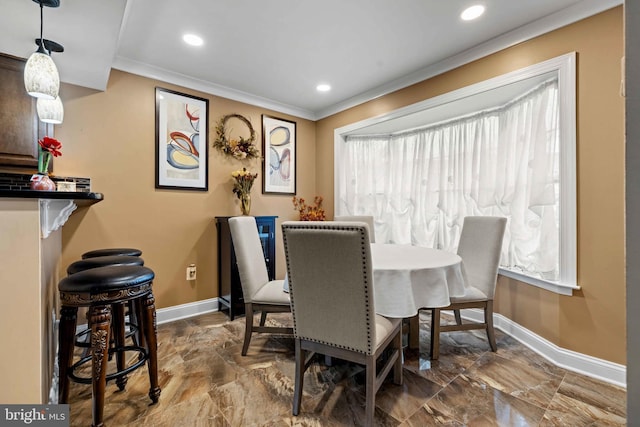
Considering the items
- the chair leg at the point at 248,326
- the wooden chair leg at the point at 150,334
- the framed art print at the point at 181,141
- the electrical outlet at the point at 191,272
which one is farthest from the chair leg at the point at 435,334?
the framed art print at the point at 181,141

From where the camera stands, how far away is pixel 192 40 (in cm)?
235

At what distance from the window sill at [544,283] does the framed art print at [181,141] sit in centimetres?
314

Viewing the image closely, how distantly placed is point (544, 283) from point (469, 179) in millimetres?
1219

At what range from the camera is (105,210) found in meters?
2.55

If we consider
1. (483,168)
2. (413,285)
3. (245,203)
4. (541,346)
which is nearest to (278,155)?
(245,203)

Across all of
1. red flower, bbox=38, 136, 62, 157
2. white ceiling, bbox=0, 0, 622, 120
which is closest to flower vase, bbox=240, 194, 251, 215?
white ceiling, bbox=0, 0, 622, 120

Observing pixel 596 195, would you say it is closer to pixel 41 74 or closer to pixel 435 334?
pixel 435 334

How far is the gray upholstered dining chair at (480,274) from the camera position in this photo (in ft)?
6.92

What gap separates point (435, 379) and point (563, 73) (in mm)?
2276

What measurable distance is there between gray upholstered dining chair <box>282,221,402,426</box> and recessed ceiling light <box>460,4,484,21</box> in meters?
1.88

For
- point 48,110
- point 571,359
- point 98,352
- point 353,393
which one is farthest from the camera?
point 571,359

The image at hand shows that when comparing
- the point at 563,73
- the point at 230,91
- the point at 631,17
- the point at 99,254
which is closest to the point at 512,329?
the point at 563,73

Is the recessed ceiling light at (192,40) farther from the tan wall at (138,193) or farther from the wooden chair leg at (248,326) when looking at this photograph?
the wooden chair leg at (248,326)

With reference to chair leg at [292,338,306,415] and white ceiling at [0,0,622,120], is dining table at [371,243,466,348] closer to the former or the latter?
chair leg at [292,338,306,415]
